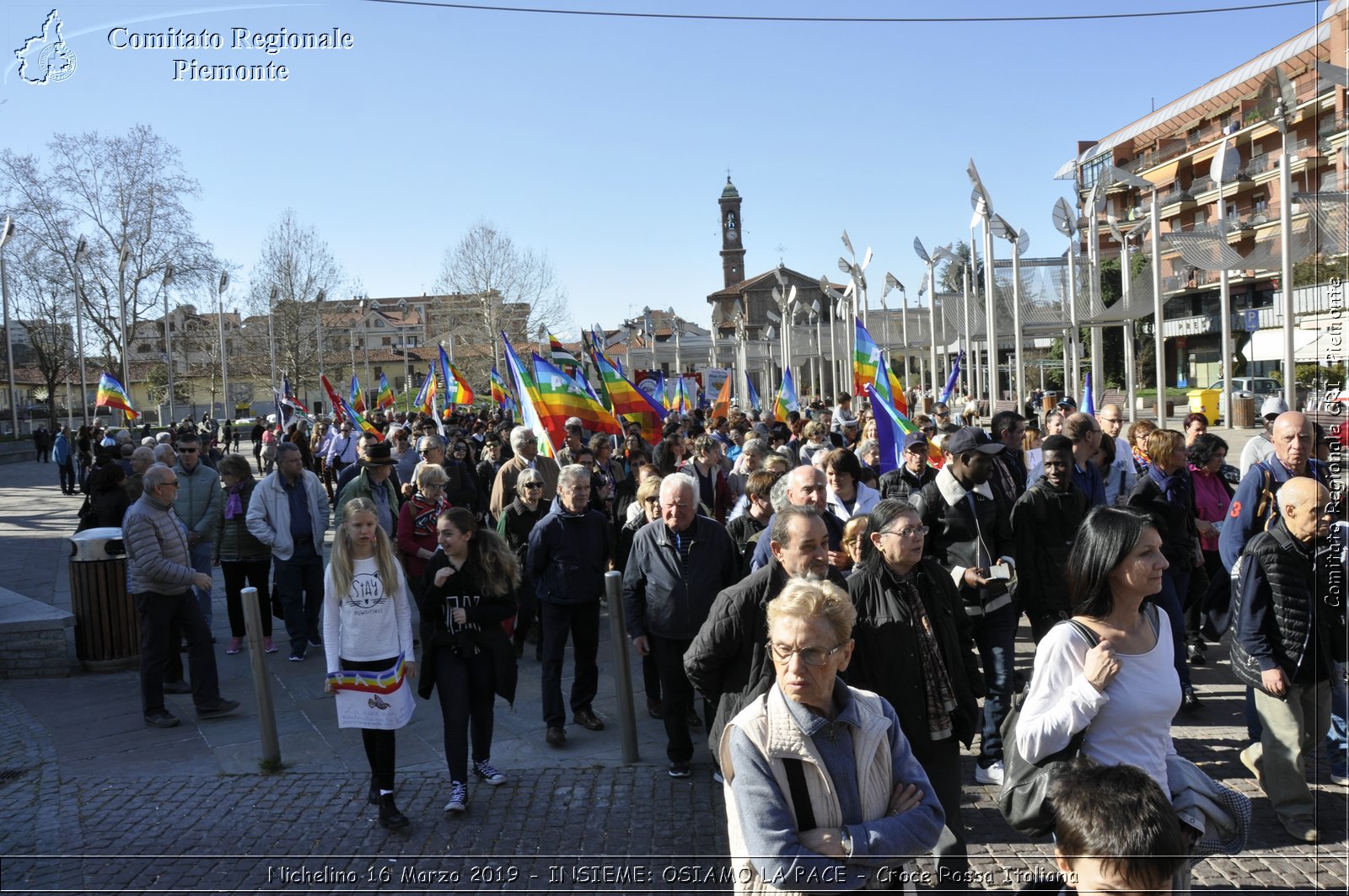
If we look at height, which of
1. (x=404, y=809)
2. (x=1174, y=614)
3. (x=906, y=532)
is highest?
(x=906, y=532)

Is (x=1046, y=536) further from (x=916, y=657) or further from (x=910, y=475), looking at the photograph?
(x=916, y=657)

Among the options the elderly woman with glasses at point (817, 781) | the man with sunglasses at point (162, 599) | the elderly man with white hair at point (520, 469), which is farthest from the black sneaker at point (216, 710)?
the elderly woman with glasses at point (817, 781)

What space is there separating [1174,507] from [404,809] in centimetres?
493

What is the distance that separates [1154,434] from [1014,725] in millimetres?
4864

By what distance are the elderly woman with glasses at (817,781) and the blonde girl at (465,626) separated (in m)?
2.86

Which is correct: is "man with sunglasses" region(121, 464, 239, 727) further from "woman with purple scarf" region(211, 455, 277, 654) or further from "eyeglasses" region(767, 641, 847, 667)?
"eyeglasses" region(767, 641, 847, 667)

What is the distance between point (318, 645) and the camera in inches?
368

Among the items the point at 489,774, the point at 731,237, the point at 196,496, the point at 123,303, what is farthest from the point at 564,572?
the point at 731,237

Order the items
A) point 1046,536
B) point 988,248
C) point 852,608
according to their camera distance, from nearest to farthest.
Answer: point 852,608 → point 1046,536 → point 988,248

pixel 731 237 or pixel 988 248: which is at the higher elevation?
pixel 731 237

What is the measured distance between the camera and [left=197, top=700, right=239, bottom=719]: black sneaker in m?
7.22

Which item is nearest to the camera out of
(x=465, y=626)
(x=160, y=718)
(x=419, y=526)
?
(x=465, y=626)

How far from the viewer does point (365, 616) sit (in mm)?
5359

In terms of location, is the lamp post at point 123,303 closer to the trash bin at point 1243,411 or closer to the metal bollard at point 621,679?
the trash bin at point 1243,411
